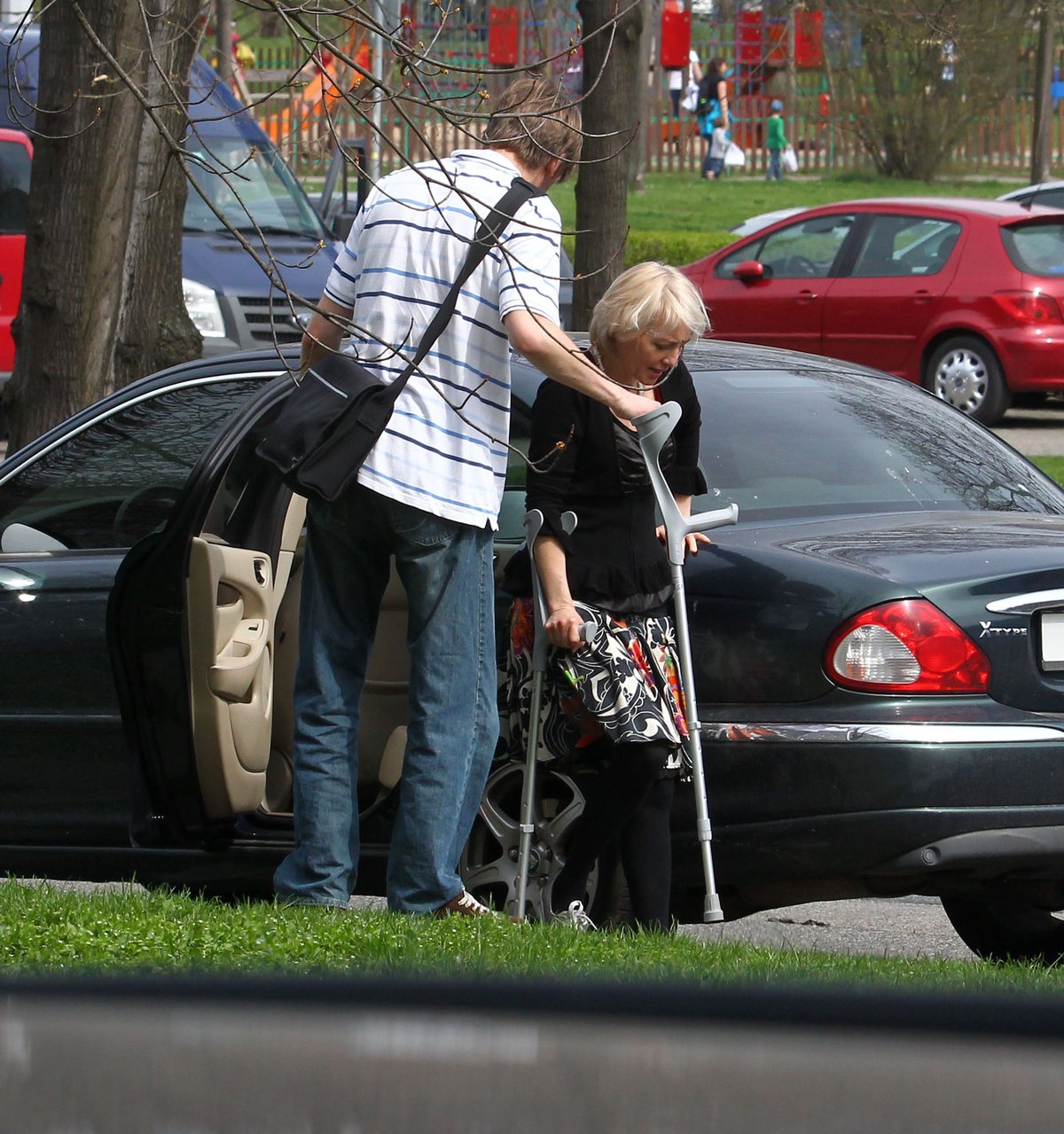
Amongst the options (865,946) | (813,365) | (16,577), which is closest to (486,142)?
(813,365)

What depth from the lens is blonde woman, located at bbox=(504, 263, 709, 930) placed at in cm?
407

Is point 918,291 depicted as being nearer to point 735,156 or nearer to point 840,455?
point 840,455

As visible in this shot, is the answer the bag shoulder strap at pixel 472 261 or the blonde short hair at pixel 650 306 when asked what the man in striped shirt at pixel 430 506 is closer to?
the bag shoulder strap at pixel 472 261

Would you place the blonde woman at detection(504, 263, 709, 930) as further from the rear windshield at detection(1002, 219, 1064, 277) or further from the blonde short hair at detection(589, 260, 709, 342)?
the rear windshield at detection(1002, 219, 1064, 277)

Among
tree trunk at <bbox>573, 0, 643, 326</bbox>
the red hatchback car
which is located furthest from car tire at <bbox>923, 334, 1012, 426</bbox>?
tree trunk at <bbox>573, 0, 643, 326</bbox>

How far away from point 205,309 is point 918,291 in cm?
553

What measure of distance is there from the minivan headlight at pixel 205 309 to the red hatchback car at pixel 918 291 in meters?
4.66

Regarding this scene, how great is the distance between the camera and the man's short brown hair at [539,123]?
4203 mm

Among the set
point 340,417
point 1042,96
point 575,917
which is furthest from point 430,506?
point 1042,96

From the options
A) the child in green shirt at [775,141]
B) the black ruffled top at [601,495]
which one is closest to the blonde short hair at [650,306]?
the black ruffled top at [601,495]

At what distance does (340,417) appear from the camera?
396 centimetres

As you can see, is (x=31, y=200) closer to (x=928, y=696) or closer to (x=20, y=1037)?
(x=928, y=696)

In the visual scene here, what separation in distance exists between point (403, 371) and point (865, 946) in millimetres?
2111

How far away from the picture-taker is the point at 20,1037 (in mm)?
1054
